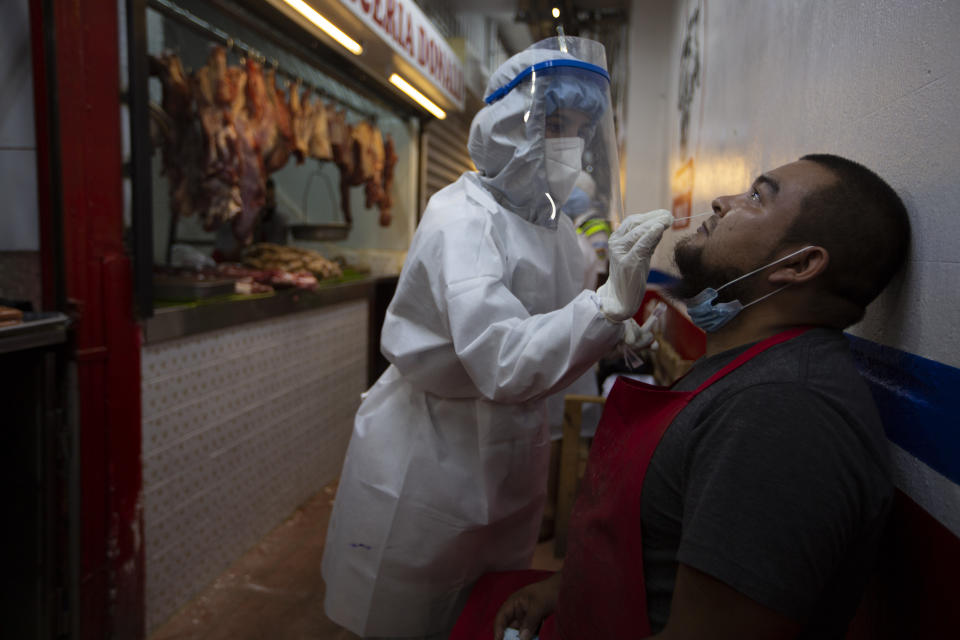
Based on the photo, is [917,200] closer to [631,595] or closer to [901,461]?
[901,461]

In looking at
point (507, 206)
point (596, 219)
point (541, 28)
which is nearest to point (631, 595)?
point (507, 206)

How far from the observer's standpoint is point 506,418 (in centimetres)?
196

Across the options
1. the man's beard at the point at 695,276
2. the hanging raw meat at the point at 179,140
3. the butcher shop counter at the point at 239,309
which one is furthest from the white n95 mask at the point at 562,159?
the hanging raw meat at the point at 179,140

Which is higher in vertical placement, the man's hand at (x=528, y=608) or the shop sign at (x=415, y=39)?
the shop sign at (x=415, y=39)

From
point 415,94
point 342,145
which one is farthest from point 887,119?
point 415,94

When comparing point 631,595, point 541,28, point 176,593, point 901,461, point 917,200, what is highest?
point 541,28

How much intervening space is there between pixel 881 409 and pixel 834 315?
0.25 m

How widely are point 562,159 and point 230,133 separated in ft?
7.22

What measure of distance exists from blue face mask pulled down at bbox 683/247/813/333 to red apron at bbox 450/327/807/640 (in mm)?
98

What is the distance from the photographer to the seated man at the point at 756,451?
943 mm

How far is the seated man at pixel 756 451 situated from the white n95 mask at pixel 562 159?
2.27 ft

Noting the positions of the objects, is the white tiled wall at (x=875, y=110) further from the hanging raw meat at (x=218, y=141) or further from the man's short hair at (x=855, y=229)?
the hanging raw meat at (x=218, y=141)

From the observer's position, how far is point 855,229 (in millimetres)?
1175

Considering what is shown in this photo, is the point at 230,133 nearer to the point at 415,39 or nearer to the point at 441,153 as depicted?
the point at 415,39
